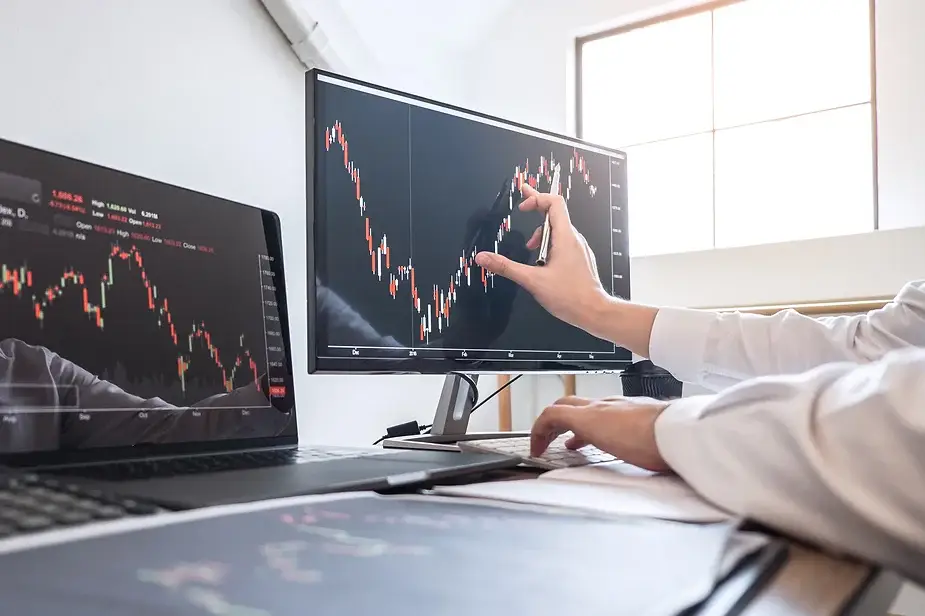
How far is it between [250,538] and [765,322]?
0.68m

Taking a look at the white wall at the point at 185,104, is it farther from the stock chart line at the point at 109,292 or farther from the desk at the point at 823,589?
the desk at the point at 823,589


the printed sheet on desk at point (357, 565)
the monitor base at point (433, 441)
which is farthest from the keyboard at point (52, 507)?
the monitor base at point (433, 441)

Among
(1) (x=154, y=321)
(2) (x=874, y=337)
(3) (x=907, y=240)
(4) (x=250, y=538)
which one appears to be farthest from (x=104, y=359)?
(3) (x=907, y=240)

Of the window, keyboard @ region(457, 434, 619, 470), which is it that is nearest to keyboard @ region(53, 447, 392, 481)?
keyboard @ region(457, 434, 619, 470)

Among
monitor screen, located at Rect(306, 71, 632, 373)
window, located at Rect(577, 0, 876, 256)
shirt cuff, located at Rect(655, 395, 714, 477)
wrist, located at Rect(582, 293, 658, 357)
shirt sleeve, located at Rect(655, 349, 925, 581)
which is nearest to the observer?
shirt sleeve, located at Rect(655, 349, 925, 581)

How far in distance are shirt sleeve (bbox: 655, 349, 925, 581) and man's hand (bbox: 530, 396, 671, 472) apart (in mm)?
90

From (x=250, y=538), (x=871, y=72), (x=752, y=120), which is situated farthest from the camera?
(x=752, y=120)

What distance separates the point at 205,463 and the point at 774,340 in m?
0.60

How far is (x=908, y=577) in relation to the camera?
0.38m

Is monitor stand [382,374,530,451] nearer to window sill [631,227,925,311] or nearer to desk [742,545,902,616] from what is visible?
desk [742,545,902,616]

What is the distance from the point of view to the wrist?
87 cm

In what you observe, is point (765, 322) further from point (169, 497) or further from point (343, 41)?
point (343, 41)

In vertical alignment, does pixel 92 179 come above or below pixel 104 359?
above

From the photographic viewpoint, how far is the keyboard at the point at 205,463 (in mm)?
510
